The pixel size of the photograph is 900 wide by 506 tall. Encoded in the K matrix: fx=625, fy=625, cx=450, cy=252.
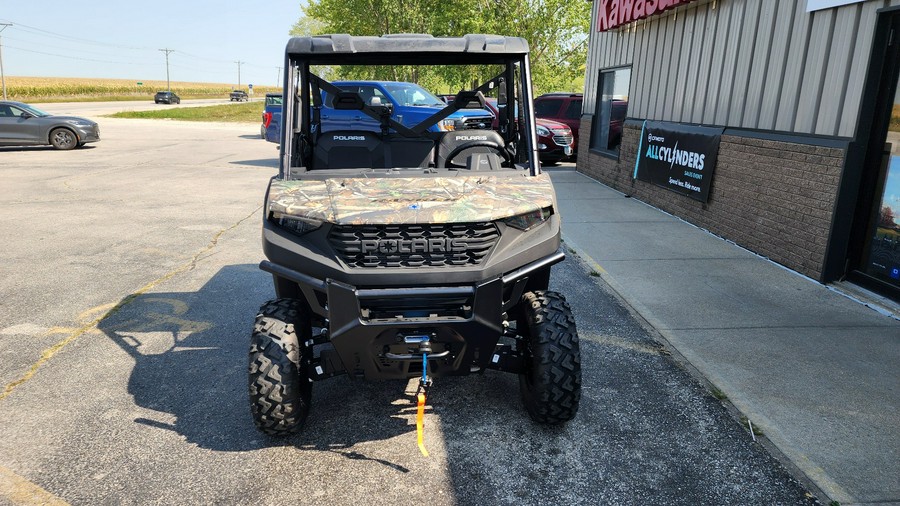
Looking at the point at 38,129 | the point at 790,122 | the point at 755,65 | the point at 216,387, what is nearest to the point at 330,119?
the point at 216,387

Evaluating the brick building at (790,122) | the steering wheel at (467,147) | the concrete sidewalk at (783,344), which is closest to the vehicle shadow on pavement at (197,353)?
the steering wheel at (467,147)

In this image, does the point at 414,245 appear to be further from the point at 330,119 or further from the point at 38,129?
the point at 38,129

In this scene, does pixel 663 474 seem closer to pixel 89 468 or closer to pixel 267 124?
pixel 89 468

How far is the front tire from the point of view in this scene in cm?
2020

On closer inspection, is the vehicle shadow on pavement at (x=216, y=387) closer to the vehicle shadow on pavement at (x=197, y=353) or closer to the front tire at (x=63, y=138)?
the vehicle shadow on pavement at (x=197, y=353)

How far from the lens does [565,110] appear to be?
18031mm

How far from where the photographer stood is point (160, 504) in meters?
3.04

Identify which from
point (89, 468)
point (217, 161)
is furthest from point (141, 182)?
point (89, 468)

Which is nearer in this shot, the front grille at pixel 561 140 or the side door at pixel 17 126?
the front grille at pixel 561 140

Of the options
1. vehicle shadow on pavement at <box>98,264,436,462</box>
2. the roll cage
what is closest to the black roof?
the roll cage

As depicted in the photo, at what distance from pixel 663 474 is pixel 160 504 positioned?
2.56m

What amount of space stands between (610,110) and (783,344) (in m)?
9.64

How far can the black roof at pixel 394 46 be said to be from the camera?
3.74 m

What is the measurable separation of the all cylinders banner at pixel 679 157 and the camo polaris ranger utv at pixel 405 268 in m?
5.75
